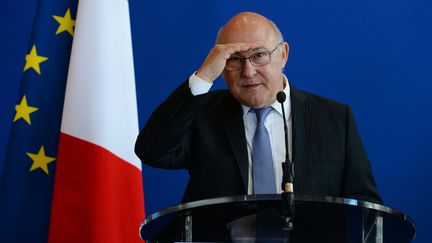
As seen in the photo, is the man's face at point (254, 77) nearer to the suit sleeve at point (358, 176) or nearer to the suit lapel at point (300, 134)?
the suit lapel at point (300, 134)

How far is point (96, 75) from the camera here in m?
2.96

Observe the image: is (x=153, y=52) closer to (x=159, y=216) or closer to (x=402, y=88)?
(x=402, y=88)

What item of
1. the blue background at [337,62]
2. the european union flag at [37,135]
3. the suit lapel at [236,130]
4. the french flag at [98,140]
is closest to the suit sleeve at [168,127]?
the suit lapel at [236,130]

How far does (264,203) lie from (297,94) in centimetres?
118

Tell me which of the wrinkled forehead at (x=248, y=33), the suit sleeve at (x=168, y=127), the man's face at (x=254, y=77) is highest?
the wrinkled forehead at (x=248, y=33)

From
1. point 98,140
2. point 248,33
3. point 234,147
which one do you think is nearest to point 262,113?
point 234,147

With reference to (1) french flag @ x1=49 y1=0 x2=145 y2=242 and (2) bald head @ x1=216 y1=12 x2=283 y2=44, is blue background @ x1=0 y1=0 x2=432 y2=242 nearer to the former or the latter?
(1) french flag @ x1=49 y1=0 x2=145 y2=242

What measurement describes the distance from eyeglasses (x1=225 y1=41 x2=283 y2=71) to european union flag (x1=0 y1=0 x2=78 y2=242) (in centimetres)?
79

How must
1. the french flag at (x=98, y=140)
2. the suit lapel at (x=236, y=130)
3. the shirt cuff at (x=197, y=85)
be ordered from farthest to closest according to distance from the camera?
the french flag at (x=98, y=140) → the suit lapel at (x=236, y=130) → the shirt cuff at (x=197, y=85)

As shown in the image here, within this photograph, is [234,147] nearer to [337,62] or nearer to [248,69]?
[248,69]

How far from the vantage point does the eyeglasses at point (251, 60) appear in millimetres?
2566

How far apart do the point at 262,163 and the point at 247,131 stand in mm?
198

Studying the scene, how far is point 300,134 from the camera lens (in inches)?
98.1

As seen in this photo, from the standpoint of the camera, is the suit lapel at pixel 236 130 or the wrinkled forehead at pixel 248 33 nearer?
the suit lapel at pixel 236 130
